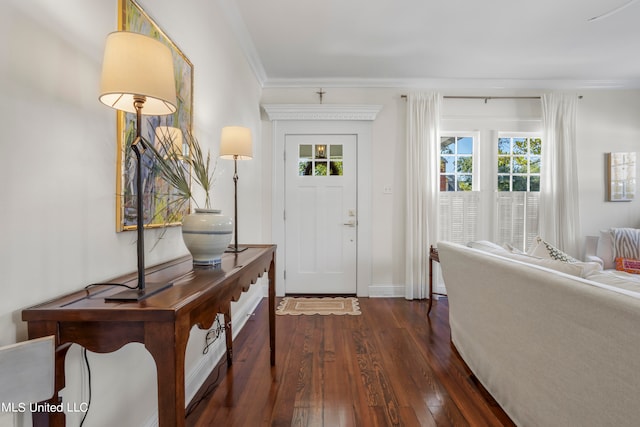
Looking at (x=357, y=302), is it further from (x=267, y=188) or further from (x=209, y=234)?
(x=209, y=234)

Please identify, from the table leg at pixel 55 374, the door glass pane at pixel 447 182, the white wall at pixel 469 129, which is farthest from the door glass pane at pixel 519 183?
the table leg at pixel 55 374

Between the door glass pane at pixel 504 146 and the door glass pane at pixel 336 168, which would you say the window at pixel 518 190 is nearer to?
the door glass pane at pixel 504 146

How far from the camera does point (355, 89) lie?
376 centimetres

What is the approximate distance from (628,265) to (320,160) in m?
3.36

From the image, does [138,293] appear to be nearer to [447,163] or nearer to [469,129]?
[447,163]

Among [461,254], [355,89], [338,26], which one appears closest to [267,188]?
[355,89]

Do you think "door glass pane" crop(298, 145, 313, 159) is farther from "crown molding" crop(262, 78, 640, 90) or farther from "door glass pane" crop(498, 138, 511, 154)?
"door glass pane" crop(498, 138, 511, 154)

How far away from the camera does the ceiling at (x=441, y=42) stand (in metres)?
2.43

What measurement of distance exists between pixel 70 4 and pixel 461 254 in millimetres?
2158

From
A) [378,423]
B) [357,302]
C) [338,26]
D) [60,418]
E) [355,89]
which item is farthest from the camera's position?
[355,89]

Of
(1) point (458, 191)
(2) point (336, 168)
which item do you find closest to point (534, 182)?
(1) point (458, 191)

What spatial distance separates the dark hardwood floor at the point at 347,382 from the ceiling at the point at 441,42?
2.63 metres

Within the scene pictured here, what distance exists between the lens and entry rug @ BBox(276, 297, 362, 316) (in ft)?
10.3

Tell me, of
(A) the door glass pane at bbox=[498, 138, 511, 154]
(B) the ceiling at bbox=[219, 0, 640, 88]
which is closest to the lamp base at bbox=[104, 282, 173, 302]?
(B) the ceiling at bbox=[219, 0, 640, 88]
